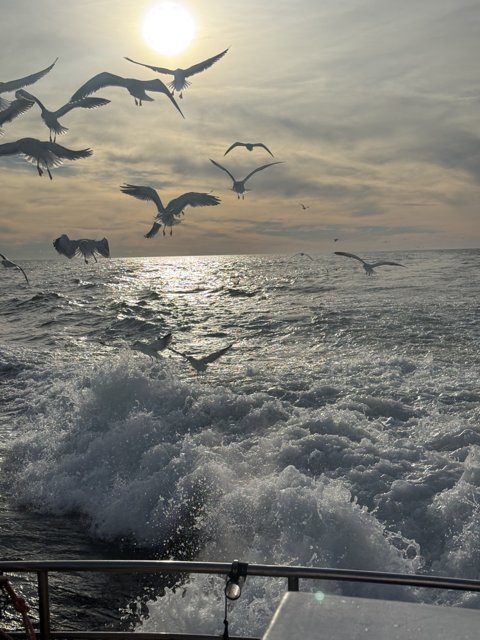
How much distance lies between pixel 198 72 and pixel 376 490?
8220 mm

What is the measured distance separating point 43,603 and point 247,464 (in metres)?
6.83

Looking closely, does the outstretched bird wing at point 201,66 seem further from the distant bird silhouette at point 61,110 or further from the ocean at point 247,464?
the ocean at point 247,464

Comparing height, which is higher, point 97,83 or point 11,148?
point 97,83

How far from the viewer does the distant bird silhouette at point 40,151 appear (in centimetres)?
1067

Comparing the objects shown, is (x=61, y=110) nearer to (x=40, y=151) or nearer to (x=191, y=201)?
(x=40, y=151)

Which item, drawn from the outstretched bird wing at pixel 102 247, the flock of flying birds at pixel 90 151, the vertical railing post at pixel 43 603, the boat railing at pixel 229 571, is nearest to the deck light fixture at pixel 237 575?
the boat railing at pixel 229 571

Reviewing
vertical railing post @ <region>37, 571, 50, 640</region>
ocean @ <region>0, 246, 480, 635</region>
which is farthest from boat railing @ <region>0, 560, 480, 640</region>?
ocean @ <region>0, 246, 480, 635</region>

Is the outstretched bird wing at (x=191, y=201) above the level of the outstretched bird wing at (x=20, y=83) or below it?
below

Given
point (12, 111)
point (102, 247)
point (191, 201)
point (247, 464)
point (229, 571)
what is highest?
point (12, 111)

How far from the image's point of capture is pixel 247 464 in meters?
9.29

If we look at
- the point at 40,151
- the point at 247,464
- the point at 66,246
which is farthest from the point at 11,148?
the point at 247,464

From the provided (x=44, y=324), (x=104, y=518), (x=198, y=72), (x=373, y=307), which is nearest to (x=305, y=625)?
(x=104, y=518)

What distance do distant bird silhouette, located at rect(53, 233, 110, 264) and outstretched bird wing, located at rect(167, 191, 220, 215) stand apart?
1.67m

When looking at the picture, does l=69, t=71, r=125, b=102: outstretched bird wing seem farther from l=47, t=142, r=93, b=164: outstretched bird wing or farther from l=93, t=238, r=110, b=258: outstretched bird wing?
l=93, t=238, r=110, b=258: outstretched bird wing
